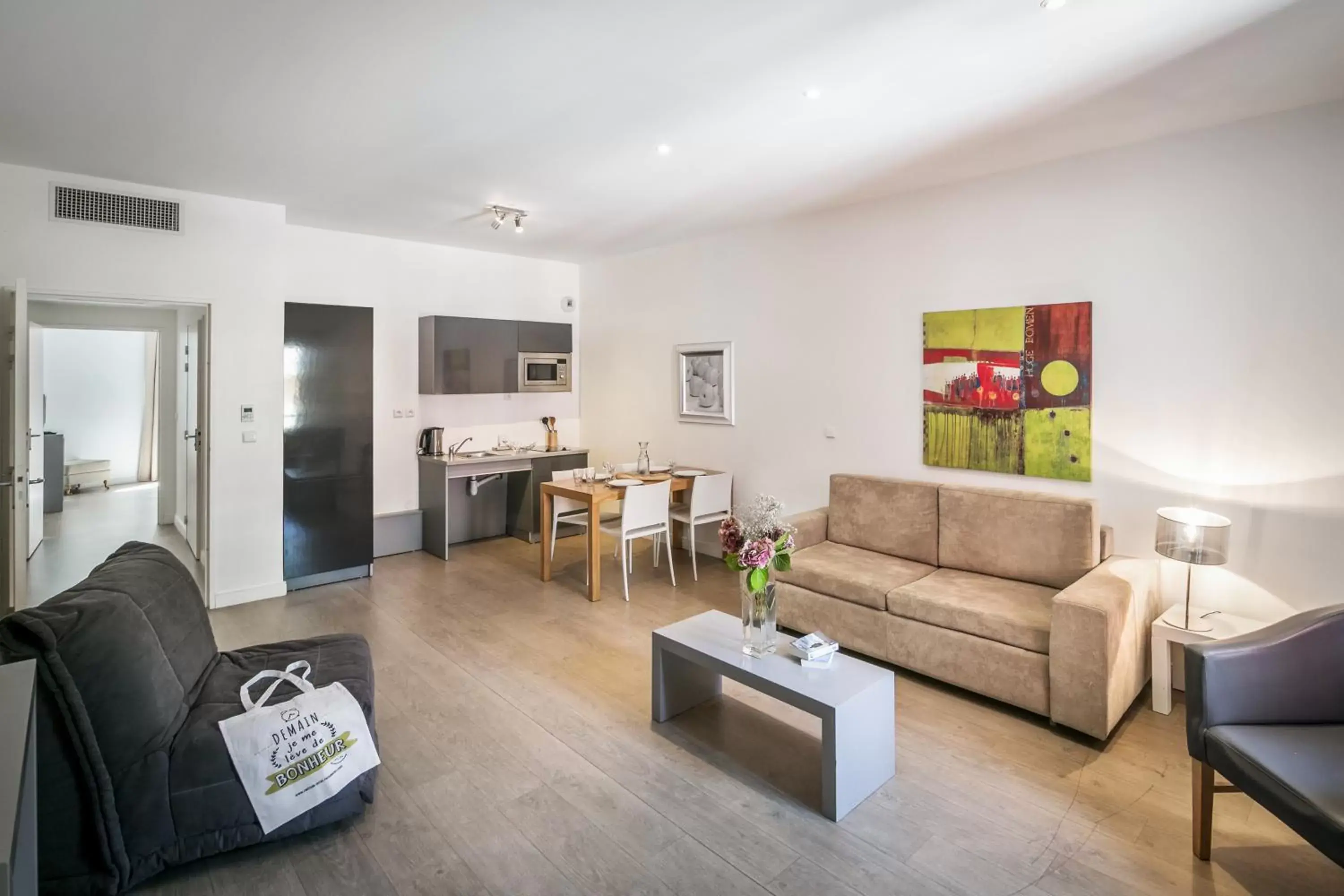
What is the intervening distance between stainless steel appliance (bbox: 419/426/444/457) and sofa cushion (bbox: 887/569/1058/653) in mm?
4143

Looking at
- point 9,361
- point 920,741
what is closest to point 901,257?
point 920,741

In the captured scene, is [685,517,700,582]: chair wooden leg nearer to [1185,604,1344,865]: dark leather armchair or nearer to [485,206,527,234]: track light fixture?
[485,206,527,234]: track light fixture

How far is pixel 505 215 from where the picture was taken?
489 centimetres

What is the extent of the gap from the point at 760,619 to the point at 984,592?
52.3 inches

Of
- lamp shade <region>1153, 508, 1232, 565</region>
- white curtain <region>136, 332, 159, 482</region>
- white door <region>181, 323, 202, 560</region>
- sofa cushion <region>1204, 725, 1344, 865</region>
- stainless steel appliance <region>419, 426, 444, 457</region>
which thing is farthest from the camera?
white curtain <region>136, 332, 159, 482</region>

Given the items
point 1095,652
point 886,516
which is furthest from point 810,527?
point 1095,652

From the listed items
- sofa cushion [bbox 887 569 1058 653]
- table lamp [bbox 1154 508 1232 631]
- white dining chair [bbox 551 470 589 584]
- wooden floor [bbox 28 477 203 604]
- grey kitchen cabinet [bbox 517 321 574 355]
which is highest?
grey kitchen cabinet [bbox 517 321 574 355]

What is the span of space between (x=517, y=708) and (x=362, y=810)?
0.85m

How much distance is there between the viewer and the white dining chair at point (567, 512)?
5.11 metres

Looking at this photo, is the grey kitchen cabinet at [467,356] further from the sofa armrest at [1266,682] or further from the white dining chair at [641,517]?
the sofa armrest at [1266,682]

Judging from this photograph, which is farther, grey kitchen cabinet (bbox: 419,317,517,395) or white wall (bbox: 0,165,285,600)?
grey kitchen cabinet (bbox: 419,317,517,395)

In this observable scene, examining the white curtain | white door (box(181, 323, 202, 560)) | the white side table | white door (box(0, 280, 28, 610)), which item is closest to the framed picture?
the white side table

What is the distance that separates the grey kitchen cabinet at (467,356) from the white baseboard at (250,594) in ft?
6.42

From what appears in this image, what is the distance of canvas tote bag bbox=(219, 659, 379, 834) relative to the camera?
212cm
